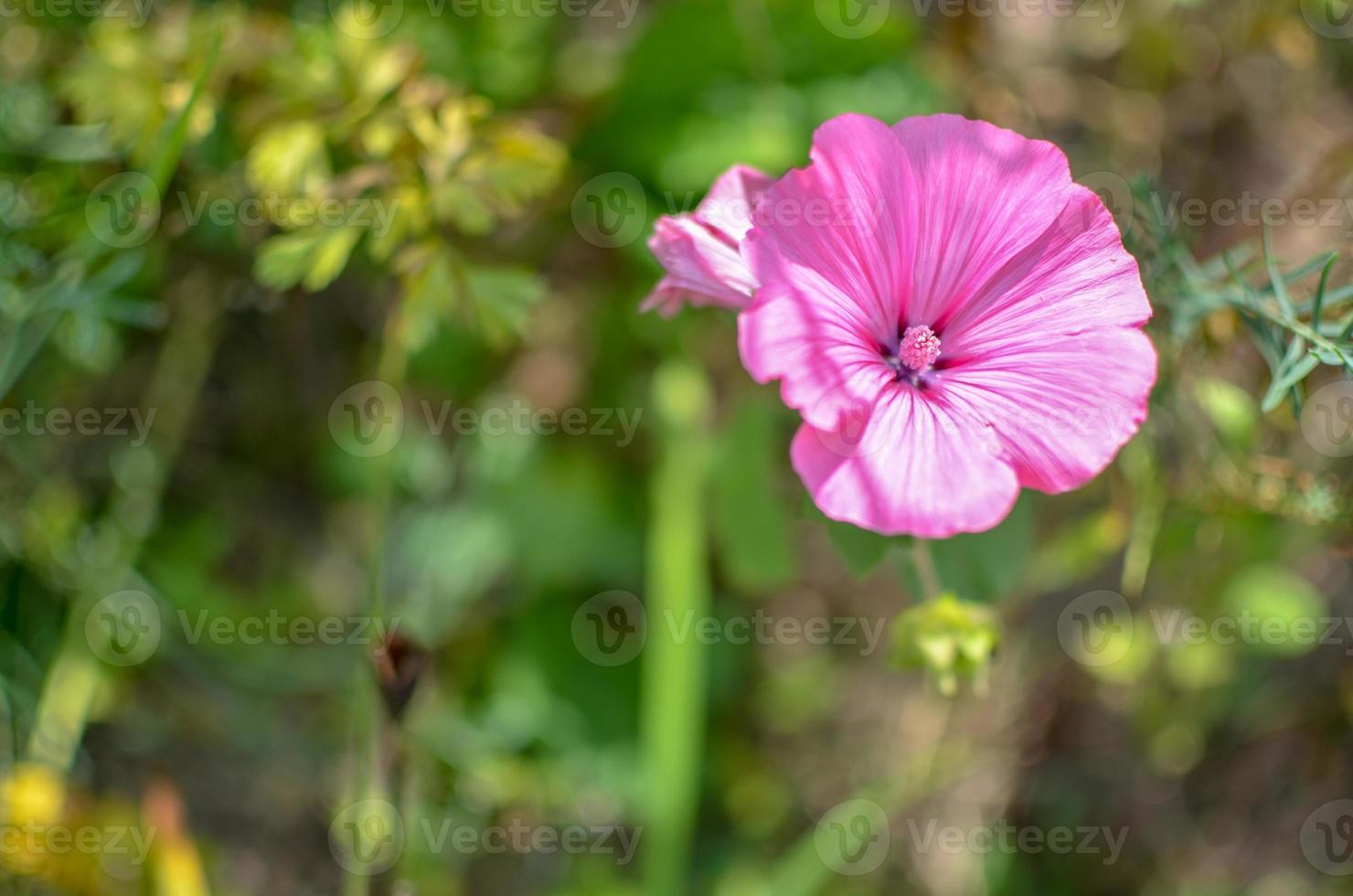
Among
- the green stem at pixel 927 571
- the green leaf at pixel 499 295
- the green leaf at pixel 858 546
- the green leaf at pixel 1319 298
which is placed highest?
the green leaf at pixel 1319 298

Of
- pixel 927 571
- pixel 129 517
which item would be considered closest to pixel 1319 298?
A: pixel 927 571

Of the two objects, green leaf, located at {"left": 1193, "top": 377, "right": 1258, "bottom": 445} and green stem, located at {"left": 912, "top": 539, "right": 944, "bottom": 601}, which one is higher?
green leaf, located at {"left": 1193, "top": 377, "right": 1258, "bottom": 445}

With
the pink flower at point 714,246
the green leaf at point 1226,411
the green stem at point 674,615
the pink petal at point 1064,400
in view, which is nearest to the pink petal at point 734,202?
the pink flower at point 714,246

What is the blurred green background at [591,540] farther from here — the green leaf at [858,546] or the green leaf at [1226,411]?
the green leaf at [858,546]

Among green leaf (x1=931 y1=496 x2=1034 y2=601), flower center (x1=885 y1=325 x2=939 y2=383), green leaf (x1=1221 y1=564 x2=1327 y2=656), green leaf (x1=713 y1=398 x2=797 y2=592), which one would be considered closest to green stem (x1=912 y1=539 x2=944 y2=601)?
green leaf (x1=931 y1=496 x2=1034 y2=601)

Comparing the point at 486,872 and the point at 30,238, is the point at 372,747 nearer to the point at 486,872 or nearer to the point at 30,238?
the point at 486,872

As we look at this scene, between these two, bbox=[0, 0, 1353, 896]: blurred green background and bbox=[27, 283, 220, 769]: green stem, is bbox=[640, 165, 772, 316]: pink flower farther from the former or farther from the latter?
bbox=[27, 283, 220, 769]: green stem
